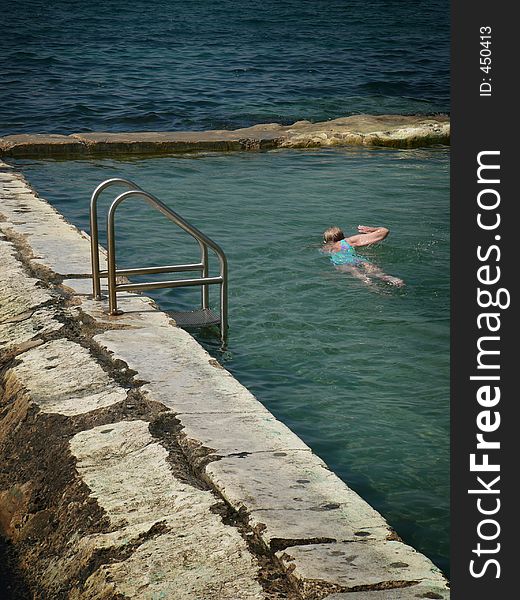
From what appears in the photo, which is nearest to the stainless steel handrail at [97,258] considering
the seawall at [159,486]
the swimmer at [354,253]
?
the seawall at [159,486]

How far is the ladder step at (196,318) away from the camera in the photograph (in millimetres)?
6105

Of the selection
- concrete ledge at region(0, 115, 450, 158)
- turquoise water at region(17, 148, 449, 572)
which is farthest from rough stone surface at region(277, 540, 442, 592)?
concrete ledge at region(0, 115, 450, 158)

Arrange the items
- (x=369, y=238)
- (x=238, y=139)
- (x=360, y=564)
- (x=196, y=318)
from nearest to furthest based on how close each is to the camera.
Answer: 1. (x=360, y=564)
2. (x=196, y=318)
3. (x=369, y=238)
4. (x=238, y=139)

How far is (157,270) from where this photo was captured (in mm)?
5695

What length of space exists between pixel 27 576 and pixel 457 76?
257 cm

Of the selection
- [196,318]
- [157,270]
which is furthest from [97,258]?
[196,318]

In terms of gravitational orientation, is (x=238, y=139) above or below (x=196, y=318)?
above

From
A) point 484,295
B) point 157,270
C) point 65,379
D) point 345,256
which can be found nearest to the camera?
point 484,295

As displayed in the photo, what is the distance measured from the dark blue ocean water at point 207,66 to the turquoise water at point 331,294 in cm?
547

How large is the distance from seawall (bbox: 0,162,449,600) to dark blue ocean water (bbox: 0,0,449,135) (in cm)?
1207

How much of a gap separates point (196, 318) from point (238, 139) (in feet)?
24.5

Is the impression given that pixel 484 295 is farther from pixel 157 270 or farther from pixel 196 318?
pixel 196 318

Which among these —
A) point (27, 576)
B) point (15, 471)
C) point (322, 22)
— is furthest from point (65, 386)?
point (322, 22)

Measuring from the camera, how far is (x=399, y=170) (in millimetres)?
11898
